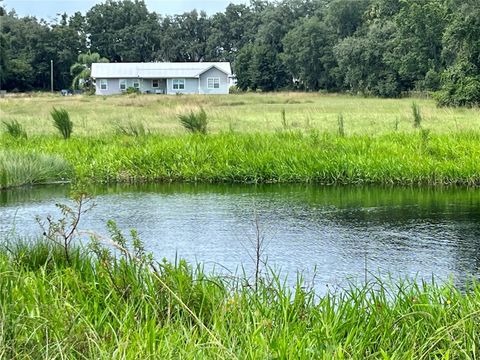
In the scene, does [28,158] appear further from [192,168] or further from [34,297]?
[34,297]

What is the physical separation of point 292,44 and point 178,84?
1065 cm

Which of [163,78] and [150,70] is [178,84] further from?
[150,70]

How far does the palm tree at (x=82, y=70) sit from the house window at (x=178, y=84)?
9.46 meters

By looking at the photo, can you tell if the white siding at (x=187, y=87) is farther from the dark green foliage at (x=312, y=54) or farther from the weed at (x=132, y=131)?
the weed at (x=132, y=131)

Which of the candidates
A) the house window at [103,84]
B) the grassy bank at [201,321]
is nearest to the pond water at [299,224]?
the grassy bank at [201,321]

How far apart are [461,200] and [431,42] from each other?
37.4m

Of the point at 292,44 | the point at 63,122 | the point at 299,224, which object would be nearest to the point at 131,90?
the point at 292,44

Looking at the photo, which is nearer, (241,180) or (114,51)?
(241,180)

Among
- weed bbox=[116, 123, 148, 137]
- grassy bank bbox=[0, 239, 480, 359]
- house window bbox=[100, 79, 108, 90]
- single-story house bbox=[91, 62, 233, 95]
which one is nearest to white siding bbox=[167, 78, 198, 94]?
single-story house bbox=[91, 62, 233, 95]

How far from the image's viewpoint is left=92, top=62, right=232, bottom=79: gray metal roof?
6103cm

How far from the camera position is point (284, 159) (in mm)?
15445

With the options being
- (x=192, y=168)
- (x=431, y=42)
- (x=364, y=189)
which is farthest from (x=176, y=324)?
(x=431, y=42)

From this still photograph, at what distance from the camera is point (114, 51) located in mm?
82062

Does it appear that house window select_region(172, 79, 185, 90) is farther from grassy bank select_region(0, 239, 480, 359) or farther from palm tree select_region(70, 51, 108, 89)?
grassy bank select_region(0, 239, 480, 359)
